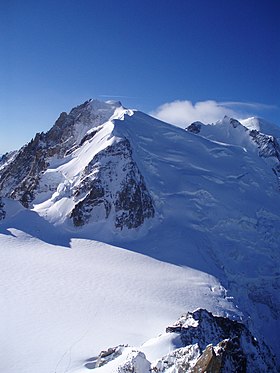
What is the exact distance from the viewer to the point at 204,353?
16578mm

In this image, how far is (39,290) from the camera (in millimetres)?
34656

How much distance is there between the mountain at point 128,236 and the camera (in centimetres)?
2986

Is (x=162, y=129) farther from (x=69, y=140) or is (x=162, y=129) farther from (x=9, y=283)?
(x=9, y=283)

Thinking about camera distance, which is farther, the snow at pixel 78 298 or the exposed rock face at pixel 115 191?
the exposed rock face at pixel 115 191

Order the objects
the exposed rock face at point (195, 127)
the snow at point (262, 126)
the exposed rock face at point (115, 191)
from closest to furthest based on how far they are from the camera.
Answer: the exposed rock face at point (115, 191)
the exposed rock face at point (195, 127)
the snow at point (262, 126)

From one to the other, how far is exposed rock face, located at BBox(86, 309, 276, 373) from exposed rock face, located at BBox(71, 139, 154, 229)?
2851 cm

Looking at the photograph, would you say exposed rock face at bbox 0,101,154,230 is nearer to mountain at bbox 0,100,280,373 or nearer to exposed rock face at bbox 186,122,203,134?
mountain at bbox 0,100,280,373

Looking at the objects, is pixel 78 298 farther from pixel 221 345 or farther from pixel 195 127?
pixel 195 127

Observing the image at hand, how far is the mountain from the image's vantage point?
2986 cm

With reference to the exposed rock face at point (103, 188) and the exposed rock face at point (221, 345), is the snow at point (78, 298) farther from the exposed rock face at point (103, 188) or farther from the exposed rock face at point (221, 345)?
the exposed rock face at point (103, 188)

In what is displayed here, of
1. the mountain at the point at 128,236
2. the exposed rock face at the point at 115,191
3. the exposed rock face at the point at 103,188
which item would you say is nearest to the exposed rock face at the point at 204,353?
the mountain at the point at 128,236

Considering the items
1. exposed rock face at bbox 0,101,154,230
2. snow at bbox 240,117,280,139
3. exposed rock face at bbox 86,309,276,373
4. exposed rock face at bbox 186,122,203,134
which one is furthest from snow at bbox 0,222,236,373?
snow at bbox 240,117,280,139

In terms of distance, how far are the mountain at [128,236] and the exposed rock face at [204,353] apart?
334 millimetres

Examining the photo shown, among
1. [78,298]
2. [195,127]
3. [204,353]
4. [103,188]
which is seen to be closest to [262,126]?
[195,127]
